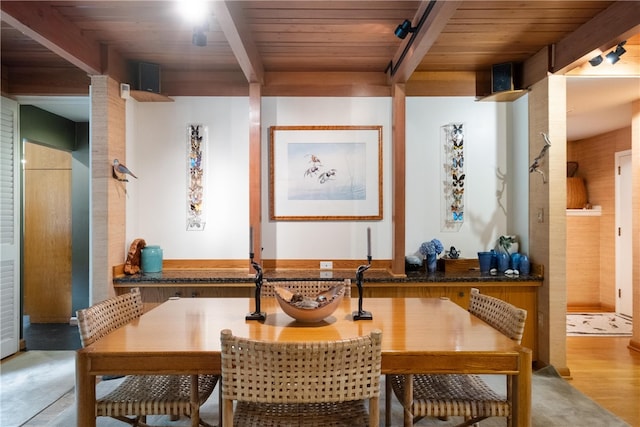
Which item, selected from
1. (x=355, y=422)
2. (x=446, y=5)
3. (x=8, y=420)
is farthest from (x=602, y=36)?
(x=8, y=420)

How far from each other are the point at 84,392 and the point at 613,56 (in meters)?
3.62

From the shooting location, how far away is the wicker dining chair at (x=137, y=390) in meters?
1.70

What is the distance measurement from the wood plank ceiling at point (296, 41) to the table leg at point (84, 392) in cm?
185

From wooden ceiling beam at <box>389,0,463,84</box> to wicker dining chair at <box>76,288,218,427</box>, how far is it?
2251mm

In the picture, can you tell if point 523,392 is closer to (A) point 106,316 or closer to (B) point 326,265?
(A) point 106,316

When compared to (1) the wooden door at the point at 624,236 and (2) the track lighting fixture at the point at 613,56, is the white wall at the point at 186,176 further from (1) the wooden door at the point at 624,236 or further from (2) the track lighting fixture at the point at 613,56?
(1) the wooden door at the point at 624,236

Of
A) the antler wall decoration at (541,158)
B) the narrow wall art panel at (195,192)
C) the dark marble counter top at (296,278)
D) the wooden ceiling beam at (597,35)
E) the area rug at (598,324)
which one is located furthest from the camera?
the area rug at (598,324)

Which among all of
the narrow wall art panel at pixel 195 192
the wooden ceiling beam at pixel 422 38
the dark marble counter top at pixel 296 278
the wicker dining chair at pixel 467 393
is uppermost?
the wooden ceiling beam at pixel 422 38

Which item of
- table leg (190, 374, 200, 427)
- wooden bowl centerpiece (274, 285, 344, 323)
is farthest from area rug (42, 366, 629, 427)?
wooden bowl centerpiece (274, 285, 344, 323)

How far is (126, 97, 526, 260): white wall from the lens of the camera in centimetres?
371

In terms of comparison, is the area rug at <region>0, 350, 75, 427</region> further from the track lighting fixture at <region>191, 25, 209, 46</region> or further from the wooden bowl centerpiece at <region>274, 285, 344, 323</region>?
the track lighting fixture at <region>191, 25, 209, 46</region>

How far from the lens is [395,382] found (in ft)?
6.50

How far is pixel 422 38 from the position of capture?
2600 mm

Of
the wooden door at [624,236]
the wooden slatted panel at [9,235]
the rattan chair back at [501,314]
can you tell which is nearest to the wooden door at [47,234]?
the wooden slatted panel at [9,235]
